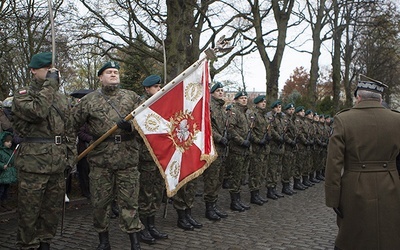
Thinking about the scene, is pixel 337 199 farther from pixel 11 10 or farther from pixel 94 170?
pixel 11 10

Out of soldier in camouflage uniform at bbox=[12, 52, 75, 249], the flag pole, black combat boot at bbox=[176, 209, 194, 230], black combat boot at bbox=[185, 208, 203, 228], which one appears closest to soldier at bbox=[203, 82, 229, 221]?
black combat boot at bbox=[185, 208, 203, 228]

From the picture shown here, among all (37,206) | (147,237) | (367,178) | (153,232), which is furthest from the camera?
(153,232)

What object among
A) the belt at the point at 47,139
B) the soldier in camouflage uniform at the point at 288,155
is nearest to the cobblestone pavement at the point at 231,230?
the belt at the point at 47,139

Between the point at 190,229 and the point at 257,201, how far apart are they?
2778mm

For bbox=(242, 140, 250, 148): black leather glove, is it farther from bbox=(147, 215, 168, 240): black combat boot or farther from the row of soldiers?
bbox=(147, 215, 168, 240): black combat boot

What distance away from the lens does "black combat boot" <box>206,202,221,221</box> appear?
7453 mm

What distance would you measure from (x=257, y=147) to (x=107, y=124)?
4.77 meters

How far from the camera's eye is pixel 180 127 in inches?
221

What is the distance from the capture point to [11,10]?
17156mm

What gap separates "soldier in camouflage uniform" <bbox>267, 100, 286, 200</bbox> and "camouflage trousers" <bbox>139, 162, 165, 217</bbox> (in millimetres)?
4160

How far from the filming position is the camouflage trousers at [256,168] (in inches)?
363

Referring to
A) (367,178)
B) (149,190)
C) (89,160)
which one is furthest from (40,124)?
(367,178)

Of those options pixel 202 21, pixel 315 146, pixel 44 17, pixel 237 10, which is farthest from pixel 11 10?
pixel 315 146

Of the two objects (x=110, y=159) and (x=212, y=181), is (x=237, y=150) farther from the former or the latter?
(x=110, y=159)
